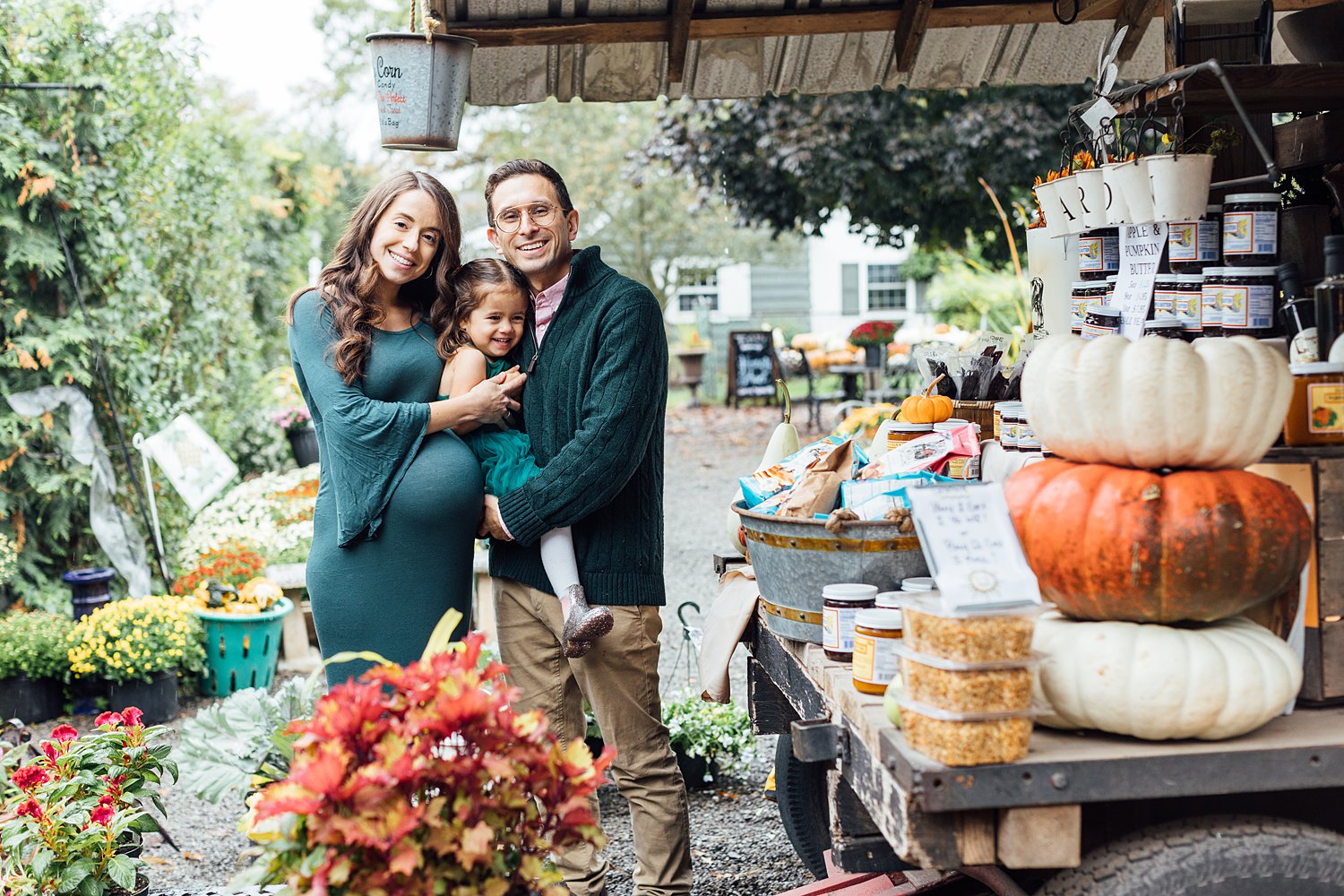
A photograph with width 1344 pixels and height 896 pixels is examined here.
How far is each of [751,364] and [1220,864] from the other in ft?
52.2

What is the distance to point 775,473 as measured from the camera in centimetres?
281

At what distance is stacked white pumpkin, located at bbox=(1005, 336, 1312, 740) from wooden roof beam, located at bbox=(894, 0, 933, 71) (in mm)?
2156

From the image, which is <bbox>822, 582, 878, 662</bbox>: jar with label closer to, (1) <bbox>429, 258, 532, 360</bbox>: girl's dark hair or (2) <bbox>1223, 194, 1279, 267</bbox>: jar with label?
(2) <bbox>1223, 194, 1279, 267</bbox>: jar with label

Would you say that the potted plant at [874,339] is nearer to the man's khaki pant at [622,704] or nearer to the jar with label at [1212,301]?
the man's khaki pant at [622,704]

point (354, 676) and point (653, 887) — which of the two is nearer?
point (354, 676)

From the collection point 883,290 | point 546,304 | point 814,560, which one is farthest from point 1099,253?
point 883,290

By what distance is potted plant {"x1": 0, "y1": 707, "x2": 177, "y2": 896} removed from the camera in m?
2.88

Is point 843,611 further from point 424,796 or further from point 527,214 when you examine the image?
point 527,214

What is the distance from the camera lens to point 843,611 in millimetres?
2328

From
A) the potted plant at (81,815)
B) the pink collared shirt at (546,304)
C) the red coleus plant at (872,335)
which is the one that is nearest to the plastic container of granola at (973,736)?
the pink collared shirt at (546,304)

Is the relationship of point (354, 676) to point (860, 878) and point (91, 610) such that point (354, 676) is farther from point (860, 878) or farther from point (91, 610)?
point (91, 610)

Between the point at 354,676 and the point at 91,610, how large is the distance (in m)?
3.49

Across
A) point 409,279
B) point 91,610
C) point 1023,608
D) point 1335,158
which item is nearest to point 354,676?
point 409,279

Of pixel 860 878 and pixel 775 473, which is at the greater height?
pixel 775 473
